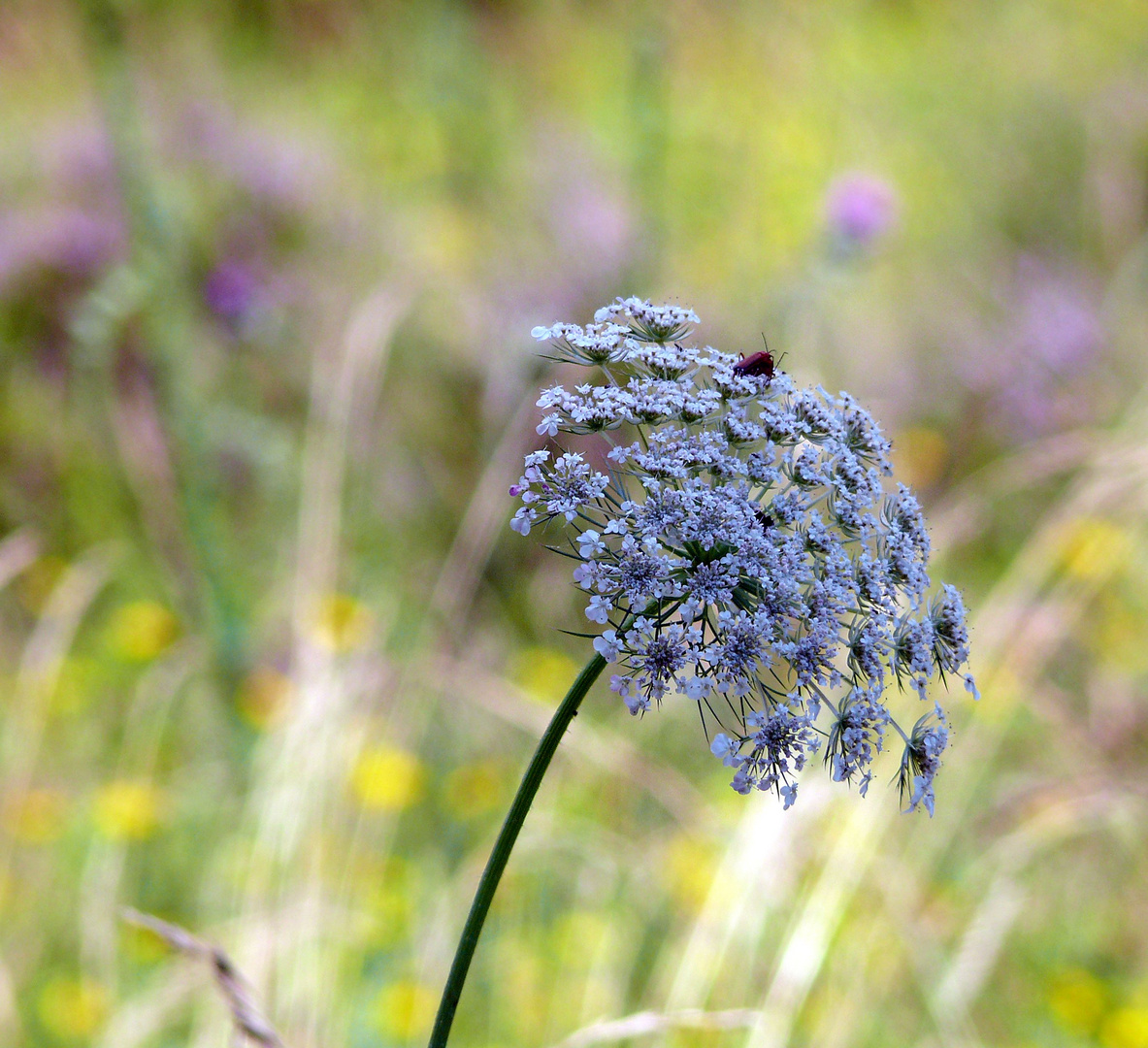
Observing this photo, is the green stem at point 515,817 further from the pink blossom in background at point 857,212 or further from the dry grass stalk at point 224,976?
the pink blossom in background at point 857,212

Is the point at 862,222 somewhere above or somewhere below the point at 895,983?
above

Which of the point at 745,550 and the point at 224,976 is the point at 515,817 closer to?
the point at 745,550

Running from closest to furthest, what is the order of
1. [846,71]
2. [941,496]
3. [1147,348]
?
[941,496] < [1147,348] < [846,71]

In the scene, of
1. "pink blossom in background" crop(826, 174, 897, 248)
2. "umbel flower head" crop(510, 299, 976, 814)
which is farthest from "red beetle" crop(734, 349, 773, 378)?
"pink blossom in background" crop(826, 174, 897, 248)

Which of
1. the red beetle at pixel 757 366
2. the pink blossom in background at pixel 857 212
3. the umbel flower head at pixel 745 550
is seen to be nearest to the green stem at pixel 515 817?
the umbel flower head at pixel 745 550

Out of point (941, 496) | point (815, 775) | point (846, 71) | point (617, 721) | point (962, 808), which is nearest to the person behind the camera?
point (815, 775)

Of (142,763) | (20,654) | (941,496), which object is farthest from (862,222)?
(20,654)

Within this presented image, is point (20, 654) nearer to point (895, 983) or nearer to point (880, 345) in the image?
point (895, 983)
